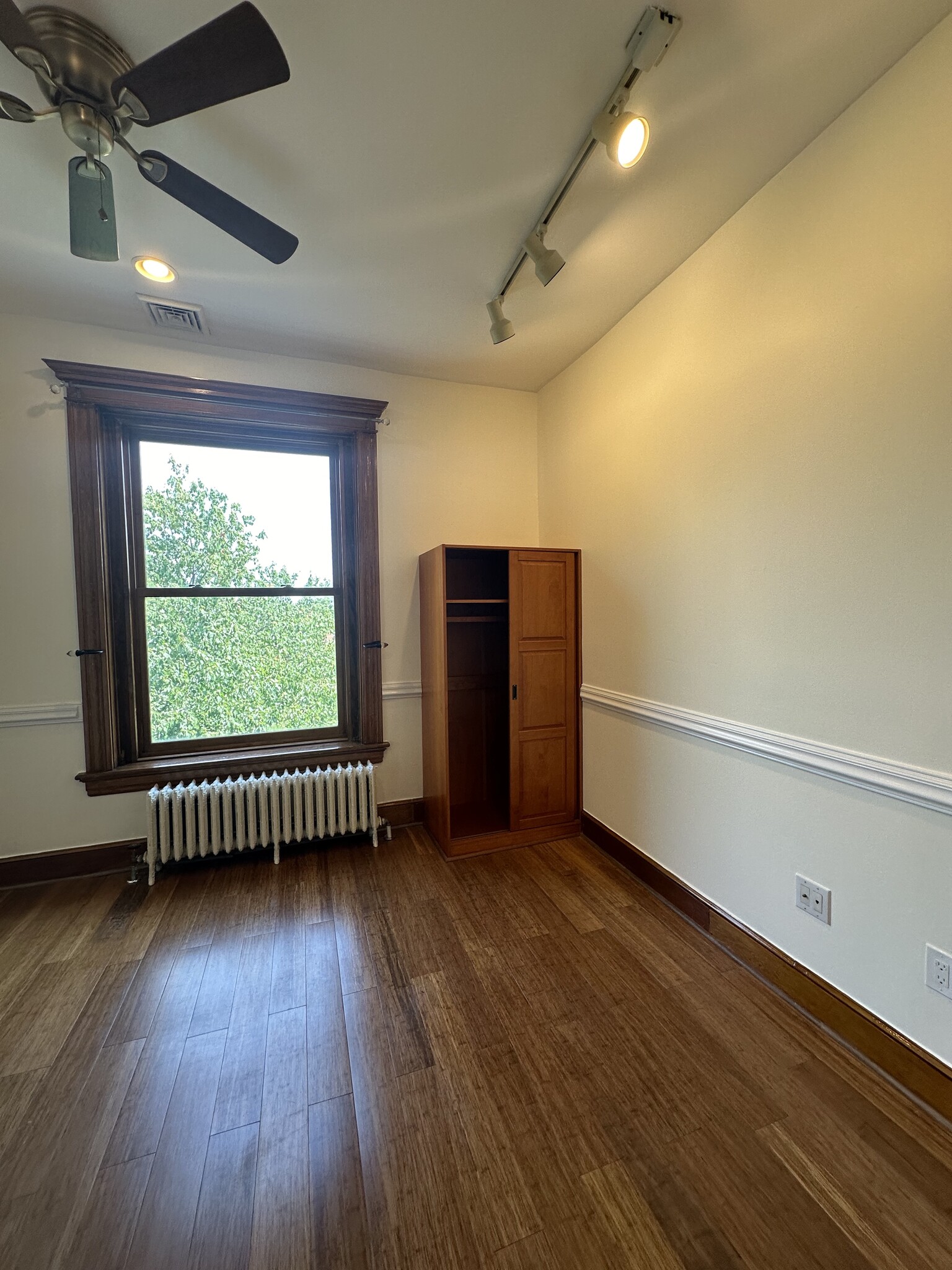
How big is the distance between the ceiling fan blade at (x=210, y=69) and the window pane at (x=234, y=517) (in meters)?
1.67

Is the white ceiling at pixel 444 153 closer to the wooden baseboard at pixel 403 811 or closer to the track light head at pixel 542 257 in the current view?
the track light head at pixel 542 257

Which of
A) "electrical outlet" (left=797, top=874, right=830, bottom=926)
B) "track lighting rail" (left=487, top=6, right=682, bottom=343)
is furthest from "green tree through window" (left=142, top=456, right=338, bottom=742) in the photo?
"electrical outlet" (left=797, top=874, right=830, bottom=926)

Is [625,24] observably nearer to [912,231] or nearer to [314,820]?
[912,231]

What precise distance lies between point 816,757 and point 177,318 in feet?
10.8

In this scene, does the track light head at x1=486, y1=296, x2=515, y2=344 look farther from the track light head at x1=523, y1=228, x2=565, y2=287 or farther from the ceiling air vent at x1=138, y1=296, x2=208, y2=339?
the ceiling air vent at x1=138, y1=296, x2=208, y2=339

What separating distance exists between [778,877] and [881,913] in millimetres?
321

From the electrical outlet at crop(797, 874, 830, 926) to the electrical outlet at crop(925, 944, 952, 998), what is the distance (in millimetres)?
256

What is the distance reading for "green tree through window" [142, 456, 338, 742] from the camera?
2.63 m

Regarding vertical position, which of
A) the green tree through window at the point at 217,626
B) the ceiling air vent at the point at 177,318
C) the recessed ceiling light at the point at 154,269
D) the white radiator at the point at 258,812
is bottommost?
the white radiator at the point at 258,812

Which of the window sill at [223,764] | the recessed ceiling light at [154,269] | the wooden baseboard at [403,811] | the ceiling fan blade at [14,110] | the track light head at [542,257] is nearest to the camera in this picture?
the ceiling fan blade at [14,110]

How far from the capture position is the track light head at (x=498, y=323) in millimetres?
2094

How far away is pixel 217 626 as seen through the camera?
2721mm

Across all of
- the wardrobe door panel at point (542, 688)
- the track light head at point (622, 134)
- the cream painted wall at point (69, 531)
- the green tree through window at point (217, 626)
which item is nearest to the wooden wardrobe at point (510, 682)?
the wardrobe door panel at point (542, 688)

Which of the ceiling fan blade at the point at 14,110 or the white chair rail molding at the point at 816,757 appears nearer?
the ceiling fan blade at the point at 14,110
